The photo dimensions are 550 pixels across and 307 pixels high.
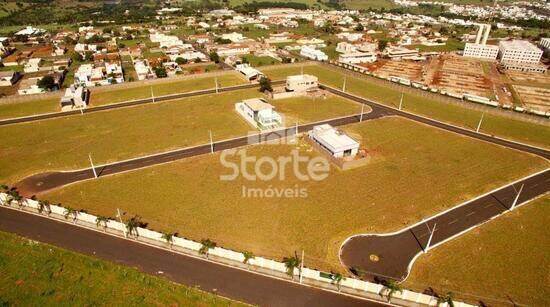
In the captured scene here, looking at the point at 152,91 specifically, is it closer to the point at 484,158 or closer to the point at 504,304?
the point at 484,158

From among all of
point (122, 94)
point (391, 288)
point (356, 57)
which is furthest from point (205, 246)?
point (356, 57)

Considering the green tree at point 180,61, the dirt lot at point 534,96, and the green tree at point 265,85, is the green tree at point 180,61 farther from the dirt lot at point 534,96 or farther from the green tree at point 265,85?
the dirt lot at point 534,96

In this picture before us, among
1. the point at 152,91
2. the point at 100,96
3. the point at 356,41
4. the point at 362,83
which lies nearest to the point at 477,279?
the point at 362,83

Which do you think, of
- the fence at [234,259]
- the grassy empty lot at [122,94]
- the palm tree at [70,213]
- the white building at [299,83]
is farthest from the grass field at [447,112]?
the palm tree at [70,213]

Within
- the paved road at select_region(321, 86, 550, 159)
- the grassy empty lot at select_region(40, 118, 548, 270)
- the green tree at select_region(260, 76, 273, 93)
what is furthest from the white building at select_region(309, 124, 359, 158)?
the green tree at select_region(260, 76, 273, 93)

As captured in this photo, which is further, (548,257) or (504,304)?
(548,257)

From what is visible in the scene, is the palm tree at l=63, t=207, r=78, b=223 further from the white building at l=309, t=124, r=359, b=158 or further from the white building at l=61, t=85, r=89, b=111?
the white building at l=61, t=85, r=89, b=111
